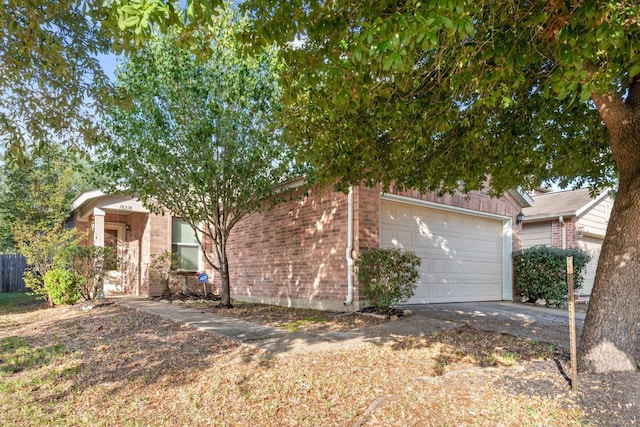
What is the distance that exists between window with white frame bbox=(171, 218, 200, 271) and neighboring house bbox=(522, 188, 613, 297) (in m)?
10.7

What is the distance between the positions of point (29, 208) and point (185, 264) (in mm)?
6059

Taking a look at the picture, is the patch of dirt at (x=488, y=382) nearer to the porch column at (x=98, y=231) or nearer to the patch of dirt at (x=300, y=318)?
the patch of dirt at (x=300, y=318)

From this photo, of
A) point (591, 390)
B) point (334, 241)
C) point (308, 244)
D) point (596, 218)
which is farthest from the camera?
point (596, 218)

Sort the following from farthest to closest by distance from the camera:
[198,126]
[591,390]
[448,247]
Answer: [448,247]
[198,126]
[591,390]

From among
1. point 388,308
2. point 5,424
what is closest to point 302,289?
point 388,308

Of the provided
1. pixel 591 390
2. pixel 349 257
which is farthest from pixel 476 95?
pixel 349 257

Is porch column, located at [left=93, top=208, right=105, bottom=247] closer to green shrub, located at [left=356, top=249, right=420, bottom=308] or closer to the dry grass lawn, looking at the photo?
the dry grass lawn

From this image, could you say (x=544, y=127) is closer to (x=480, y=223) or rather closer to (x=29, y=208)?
(x=480, y=223)

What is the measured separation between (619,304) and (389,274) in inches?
152

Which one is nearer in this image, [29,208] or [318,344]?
[318,344]

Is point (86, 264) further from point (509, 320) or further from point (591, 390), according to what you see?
point (591, 390)

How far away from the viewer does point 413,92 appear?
4895mm

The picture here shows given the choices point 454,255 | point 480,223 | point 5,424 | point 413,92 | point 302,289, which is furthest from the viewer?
point 480,223

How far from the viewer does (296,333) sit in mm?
6062
